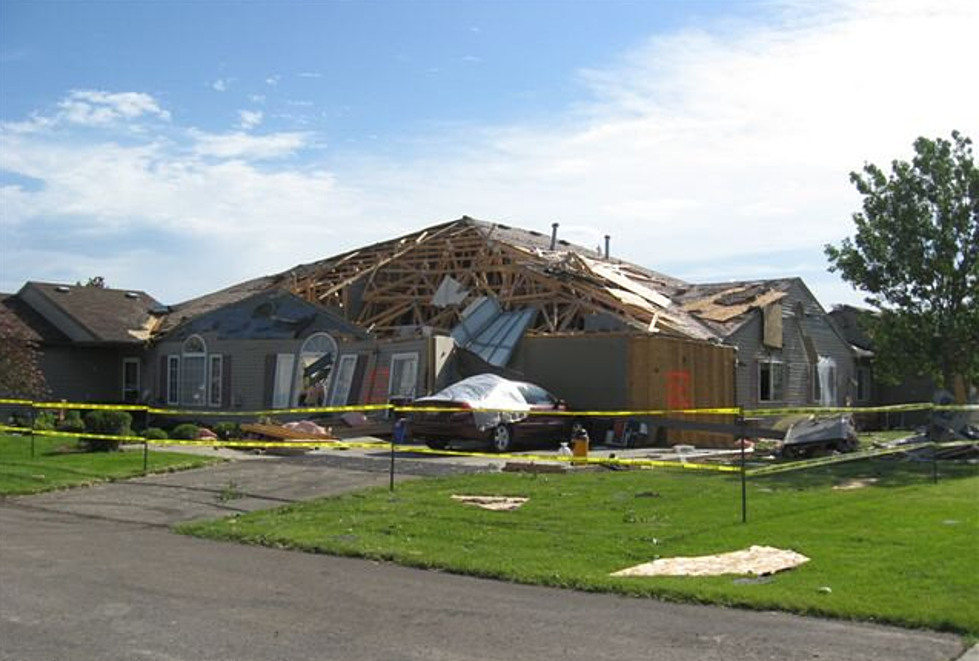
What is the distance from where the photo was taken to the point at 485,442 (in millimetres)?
21422

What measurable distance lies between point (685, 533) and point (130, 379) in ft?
88.7

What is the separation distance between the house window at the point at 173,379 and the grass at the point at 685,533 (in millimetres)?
18234

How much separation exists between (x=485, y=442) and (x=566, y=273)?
8983 mm

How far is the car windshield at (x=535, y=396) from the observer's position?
23.2m

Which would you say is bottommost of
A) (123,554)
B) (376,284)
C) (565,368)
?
(123,554)

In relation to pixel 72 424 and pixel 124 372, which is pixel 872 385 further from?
pixel 72 424

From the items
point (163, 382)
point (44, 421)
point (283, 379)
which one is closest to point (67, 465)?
point (44, 421)

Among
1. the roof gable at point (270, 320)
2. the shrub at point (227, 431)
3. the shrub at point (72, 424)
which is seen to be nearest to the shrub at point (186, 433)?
the shrub at point (227, 431)

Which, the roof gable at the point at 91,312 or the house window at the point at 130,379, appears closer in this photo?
the roof gable at the point at 91,312

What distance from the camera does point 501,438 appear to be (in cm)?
2164

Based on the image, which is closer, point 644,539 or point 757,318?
point 644,539

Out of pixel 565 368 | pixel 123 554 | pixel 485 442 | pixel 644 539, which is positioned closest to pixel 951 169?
pixel 565 368

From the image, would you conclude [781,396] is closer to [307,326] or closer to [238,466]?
[307,326]

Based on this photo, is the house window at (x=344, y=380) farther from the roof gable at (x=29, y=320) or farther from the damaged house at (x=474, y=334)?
the roof gable at (x=29, y=320)
